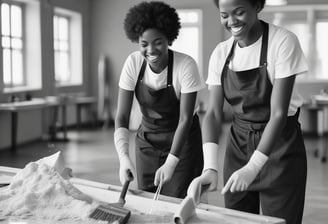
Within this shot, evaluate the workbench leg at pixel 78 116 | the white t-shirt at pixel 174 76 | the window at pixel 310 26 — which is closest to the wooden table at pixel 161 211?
the white t-shirt at pixel 174 76

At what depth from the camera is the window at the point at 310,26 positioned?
8.64 m

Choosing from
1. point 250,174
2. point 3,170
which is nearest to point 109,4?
point 3,170

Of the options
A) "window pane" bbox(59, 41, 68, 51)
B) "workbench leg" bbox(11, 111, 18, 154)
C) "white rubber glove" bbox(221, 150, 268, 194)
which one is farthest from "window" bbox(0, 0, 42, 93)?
"white rubber glove" bbox(221, 150, 268, 194)

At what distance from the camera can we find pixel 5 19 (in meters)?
7.32

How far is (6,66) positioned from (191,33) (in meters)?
3.75

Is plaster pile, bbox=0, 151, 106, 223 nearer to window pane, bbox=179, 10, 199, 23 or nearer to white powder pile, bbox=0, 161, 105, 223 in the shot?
Answer: white powder pile, bbox=0, 161, 105, 223

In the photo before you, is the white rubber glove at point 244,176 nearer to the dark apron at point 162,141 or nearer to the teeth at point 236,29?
the teeth at point 236,29

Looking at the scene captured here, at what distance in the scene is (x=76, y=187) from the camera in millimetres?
1976

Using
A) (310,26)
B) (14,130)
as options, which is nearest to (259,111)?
(14,130)

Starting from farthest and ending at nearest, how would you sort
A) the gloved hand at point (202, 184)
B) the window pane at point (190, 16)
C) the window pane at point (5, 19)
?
the window pane at point (190, 16), the window pane at point (5, 19), the gloved hand at point (202, 184)

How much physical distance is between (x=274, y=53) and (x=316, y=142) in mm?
6488

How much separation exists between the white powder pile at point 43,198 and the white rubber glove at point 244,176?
18.6 inches

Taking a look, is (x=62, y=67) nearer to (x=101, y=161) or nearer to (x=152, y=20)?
(x=101, y=161)

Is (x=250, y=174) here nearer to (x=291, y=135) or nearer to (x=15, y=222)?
(x=291, y=135)
